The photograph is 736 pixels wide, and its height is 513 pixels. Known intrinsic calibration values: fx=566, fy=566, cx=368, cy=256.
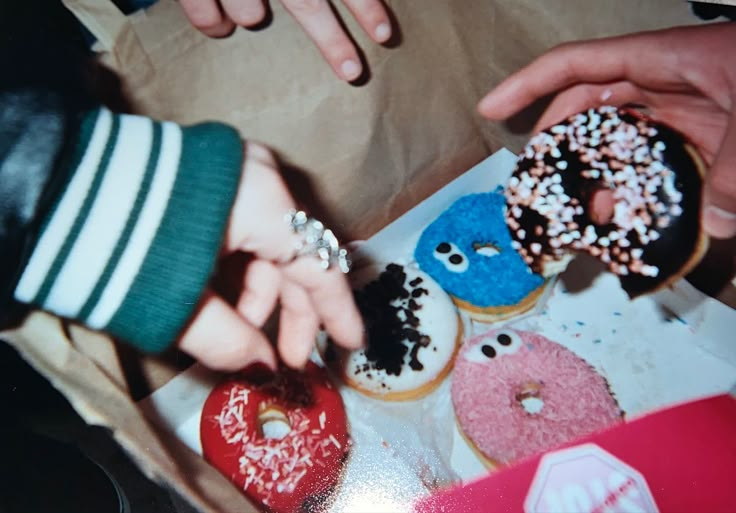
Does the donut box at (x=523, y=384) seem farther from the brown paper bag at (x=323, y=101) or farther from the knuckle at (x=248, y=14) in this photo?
the knuckle at (x=248, y=14)

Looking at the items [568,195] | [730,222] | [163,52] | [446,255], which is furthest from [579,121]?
[163,52]

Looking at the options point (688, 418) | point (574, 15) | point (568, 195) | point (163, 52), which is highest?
point (163, 52)

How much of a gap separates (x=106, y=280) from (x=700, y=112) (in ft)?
1.83

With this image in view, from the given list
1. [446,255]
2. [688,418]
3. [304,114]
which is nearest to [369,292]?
[446,255]

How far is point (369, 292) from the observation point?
79 cm

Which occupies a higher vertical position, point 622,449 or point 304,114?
point 304,114

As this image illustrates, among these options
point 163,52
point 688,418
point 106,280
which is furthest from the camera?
point 688,418

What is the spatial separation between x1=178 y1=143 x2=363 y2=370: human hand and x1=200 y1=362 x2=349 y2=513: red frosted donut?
17 centimetres

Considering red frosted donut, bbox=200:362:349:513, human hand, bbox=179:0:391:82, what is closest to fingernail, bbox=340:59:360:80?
human hand, bbox=179:0:391:82

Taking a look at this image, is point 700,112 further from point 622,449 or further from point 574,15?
point 622,449

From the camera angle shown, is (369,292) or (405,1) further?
(369,292)

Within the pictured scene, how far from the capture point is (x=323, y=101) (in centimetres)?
64

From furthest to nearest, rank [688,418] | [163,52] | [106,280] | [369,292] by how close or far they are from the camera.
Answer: [369,292] < [688,418] < [163,52] < [106,280]

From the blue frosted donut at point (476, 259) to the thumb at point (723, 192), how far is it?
297 millimetres
